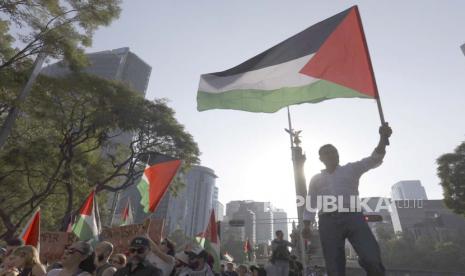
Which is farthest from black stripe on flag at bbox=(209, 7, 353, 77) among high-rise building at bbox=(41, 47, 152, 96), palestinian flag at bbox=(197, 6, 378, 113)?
high-rise building at bbox=(41, 47, 152, 96)

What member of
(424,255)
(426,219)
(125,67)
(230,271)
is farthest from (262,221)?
(230,271)

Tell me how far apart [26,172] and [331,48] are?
15.5 metres

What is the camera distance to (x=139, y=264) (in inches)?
158

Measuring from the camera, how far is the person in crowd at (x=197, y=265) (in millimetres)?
5332

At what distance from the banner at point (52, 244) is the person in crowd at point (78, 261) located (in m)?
4.79

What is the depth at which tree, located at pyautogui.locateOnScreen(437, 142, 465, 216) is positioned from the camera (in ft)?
72.2

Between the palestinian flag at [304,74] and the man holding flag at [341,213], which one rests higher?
the palestinian flag at [304,74]

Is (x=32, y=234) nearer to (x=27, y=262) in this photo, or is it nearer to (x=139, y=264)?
(x=27, y=262)

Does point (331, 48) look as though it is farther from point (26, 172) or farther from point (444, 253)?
point (444, 253)

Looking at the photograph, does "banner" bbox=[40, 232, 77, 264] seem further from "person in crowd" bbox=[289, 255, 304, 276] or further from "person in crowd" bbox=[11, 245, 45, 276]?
"person in crowd" bbox=[289, 255, 304, 276]

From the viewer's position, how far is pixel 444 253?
46094 mm

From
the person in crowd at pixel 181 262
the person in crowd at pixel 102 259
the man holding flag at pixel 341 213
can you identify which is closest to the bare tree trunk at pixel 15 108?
the person in crowd at pixel 102 259

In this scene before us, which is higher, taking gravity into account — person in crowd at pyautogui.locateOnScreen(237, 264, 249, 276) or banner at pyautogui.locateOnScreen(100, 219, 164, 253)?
banner at pyautogui.locateOnScreen(100, 219, 164, 253)

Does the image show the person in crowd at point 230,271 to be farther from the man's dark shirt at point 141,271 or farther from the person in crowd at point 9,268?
the person in crowd at point 9,268
